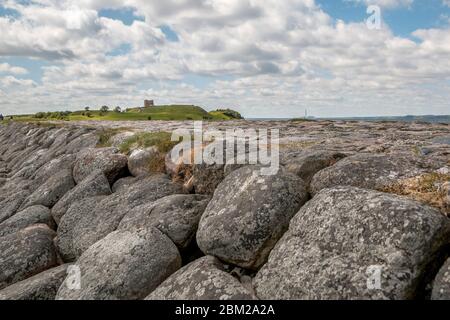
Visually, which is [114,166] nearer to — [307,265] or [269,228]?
[269,228]

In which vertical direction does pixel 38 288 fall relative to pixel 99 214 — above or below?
below

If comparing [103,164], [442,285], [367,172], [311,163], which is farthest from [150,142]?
[442,285]

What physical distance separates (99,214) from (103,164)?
3.48 m

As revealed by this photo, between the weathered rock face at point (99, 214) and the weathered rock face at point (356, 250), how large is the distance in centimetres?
460

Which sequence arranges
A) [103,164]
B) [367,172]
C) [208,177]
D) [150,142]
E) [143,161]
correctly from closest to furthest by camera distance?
[367,172] < [208,177] < [143,161] < [103,164] < [150,142]

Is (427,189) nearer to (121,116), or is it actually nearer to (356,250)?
(356,250)

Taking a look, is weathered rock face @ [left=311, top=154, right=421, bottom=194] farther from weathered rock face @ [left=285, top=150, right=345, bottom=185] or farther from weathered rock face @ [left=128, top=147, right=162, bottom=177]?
weathered rock face @ [left=128, top=147, right=162, bottom=177]

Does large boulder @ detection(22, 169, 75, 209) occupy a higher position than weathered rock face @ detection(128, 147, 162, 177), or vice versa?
weathered rock face @ detection(128, 147, 162, 177)

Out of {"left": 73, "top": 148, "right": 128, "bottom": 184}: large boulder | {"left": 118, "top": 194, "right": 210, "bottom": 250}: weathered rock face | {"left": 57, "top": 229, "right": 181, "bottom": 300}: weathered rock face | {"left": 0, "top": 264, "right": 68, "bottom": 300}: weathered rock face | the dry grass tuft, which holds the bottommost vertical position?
{"left": 0, "top": 264, "right": 68, "bottom": 300}: weathered rock face

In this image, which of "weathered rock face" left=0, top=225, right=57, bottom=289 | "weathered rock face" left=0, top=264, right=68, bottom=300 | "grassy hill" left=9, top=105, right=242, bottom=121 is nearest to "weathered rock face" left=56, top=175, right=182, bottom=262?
"weathered rock face" left=0, top=225, right=57, bottom=289

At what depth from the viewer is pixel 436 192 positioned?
666 centimetres

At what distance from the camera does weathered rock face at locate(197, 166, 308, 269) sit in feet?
24.0

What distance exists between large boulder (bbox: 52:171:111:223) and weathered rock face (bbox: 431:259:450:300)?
367 inches

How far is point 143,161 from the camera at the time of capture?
512 inches
